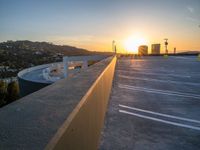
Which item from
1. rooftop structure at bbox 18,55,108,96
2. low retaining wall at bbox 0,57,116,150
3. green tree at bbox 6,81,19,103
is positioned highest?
low retaining wall at bbox 0,57,116,150

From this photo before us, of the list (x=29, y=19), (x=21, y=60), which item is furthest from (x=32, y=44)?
(x=29, y=19)

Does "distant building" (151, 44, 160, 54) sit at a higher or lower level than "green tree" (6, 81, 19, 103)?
higher

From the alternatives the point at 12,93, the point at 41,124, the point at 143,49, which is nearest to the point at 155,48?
the point at 143,49

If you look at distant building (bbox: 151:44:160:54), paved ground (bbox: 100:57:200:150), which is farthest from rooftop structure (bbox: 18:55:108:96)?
distant building (bbox: 151:44:160:54)

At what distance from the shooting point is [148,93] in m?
8.68

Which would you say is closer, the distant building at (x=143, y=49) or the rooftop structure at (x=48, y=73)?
the rooftop structure at (x=48, y=73)

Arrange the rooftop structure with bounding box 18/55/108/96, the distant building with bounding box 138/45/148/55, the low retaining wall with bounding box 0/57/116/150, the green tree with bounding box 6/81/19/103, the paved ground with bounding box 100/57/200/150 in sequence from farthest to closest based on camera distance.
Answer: the distant building with bounding box 138/45/148/55 → the green tree with bounding box 6/81/19/103 → the rooftop structure with bounding box 18/55/108/96 → the paved ground with bounding box 100/57/200/150 → the low retaining wall with bounding box 0/57/116/150

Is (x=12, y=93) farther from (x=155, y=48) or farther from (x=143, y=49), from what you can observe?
(x=155, y=48)

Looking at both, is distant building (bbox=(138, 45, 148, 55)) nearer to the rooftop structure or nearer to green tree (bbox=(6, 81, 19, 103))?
the rooftop structure

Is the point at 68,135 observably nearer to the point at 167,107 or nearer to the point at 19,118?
the point at 19,118

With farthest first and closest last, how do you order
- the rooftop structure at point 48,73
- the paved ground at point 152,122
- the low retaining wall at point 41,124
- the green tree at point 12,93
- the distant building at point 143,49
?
the distant building at point 143,49, the green tree at point 12,93, the rooftop structure at point 48,73, the paved ground at point 152,122, the low retaining wall at point 41,124

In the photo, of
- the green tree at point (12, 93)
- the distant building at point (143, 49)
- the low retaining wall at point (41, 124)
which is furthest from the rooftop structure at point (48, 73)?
the distant building at point (143, 49)

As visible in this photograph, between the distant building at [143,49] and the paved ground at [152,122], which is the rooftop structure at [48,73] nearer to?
the paved ground at [152,122]

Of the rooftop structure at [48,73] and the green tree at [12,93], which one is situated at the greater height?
the rooftop structure at [48,73]
